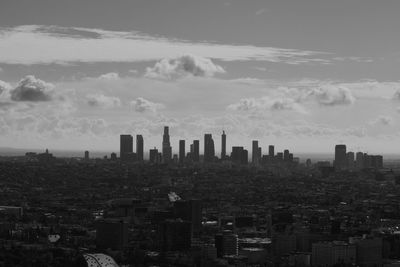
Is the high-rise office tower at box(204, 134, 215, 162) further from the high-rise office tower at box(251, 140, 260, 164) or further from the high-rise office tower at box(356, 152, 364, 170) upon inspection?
the high-rise office tower at box(356, 152, 364, 170)

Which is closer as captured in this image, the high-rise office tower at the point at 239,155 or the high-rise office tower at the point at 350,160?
the high-rise office tower at the point at 239,155

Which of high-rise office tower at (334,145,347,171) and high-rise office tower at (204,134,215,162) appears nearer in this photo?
high-rise office tower at (204,134,215,162)

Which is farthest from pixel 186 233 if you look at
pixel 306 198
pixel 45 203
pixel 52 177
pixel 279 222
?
pixel 52 177

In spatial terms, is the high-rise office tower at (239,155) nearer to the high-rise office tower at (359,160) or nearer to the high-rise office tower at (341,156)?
the high-rise office tower at (341,156)

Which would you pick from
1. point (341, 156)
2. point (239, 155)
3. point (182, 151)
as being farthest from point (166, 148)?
point (341, 156)

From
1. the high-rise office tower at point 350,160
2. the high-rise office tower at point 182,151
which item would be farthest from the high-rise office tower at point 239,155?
the high-rise office tower at point 350,160

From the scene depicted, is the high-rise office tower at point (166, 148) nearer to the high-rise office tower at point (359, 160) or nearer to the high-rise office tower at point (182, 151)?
the high-rise office tower at point (182, 151)

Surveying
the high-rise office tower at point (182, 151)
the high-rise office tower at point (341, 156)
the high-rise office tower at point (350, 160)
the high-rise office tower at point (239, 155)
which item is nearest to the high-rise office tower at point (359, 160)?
the high-rise office tower at point (350, 160)

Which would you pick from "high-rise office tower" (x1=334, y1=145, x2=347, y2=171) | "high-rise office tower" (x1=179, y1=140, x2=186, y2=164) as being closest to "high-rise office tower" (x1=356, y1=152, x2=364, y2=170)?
"high-rise office tower" (x1=334, y1=145, x2=347, y2=171)

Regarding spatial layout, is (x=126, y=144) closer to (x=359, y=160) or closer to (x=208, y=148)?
(x=208, y=148)

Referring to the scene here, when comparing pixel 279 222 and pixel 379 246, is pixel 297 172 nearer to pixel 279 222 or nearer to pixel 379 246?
pixel 279 222
